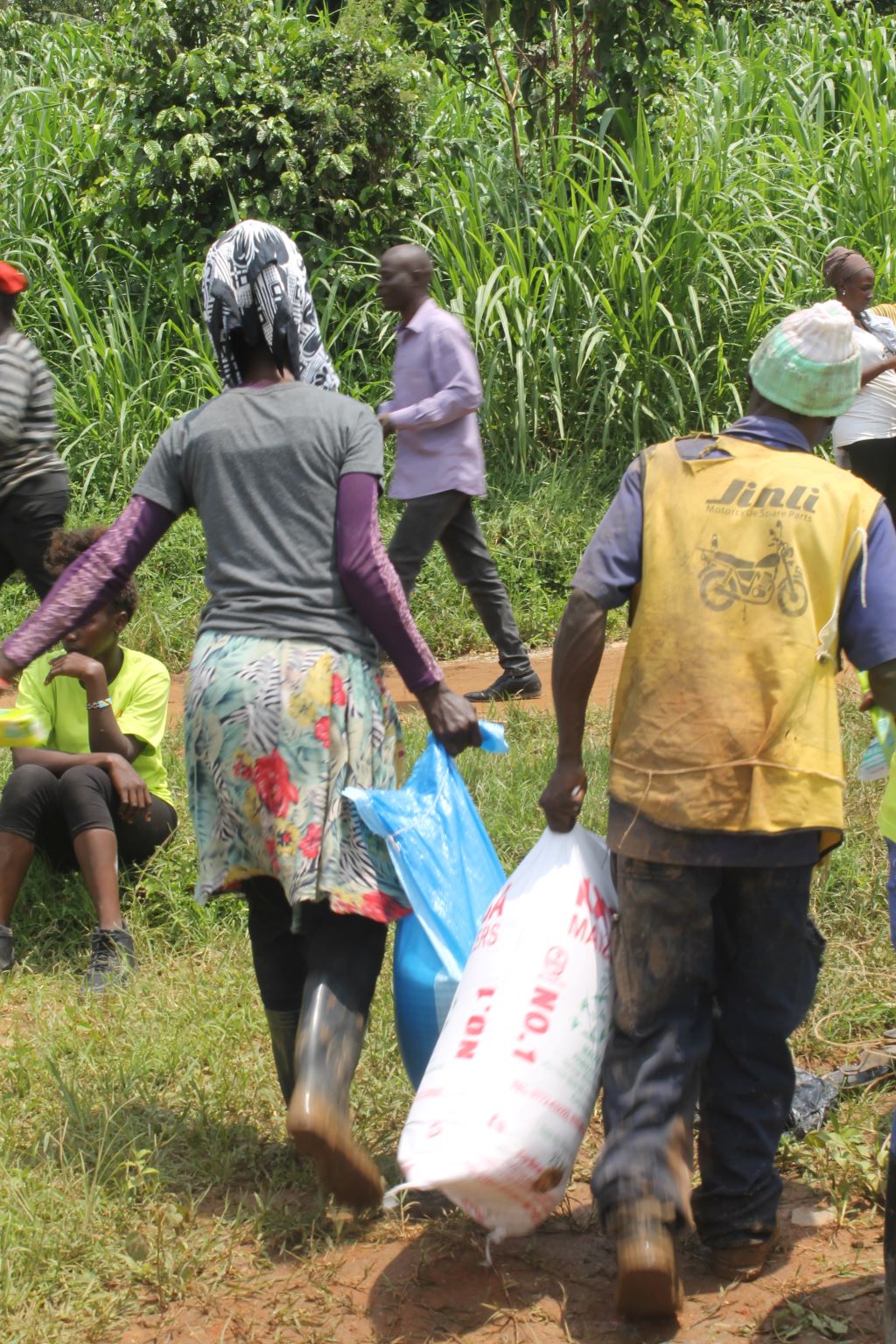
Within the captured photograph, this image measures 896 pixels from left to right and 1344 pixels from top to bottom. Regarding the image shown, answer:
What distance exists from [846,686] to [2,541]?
3410mm

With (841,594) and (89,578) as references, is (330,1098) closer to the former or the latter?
(89,578)

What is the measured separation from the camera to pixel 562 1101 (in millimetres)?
2486

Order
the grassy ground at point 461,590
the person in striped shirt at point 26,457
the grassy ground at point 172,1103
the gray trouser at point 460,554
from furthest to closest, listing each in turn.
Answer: the grassy ground at point 461,590
the gray trouser at point 460,554
the person in striped shirt at point 26,457
the grassy ground at point 172,1103

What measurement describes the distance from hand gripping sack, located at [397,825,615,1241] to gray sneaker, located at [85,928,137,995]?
1662mm

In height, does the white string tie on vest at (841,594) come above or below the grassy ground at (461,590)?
above

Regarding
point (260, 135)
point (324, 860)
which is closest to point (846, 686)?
point (324, 860)

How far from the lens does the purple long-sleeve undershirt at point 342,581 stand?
2812mm

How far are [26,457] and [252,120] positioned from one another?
180 inches

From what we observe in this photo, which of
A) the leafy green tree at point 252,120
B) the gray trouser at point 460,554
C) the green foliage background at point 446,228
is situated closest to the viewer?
the gray trouser at point 460,554

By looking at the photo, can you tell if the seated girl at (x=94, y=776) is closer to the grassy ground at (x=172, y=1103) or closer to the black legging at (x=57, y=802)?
the black legging at (x=57, y=802)

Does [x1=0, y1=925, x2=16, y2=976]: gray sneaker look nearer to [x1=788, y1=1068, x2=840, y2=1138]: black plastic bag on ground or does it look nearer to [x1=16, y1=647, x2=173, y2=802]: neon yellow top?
[x1=16, y1=647, x2=173, y2=802]: neon yellow top

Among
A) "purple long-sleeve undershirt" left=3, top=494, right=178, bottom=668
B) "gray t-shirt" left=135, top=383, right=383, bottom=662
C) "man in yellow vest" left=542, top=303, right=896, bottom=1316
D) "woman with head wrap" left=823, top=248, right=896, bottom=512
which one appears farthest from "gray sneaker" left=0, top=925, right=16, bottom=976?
"woman with head wrap" left=823, top=248, right=896, bottom=512

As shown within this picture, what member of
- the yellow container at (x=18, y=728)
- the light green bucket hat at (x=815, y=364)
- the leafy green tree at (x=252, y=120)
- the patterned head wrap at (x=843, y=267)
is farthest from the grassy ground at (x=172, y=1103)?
the leafy green tree at (x=252, y=120)

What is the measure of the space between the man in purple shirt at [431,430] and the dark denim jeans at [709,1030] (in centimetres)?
360
